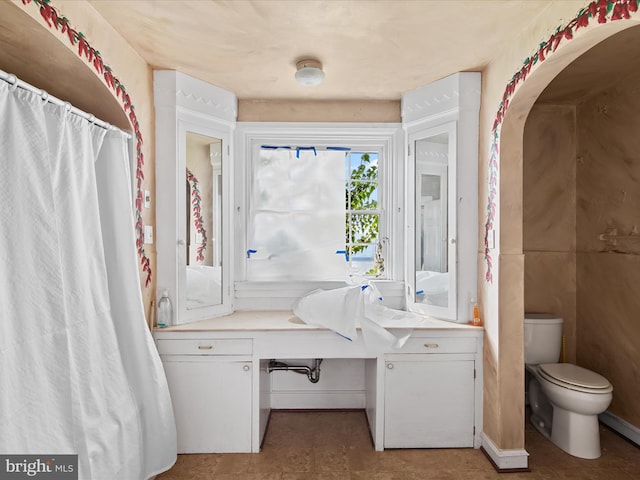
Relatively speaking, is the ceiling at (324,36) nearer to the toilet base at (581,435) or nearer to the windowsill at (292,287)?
the windowsill at (292,287)

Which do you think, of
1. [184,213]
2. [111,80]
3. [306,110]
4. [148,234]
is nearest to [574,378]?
[306,110]

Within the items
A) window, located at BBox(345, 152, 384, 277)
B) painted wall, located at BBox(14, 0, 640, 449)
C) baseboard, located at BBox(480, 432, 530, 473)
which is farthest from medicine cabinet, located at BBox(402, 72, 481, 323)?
baseboard, located at BBox(480, 432, 530, 473)

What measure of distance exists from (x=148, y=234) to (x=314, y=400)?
1.72 m

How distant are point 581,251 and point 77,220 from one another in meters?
3.33

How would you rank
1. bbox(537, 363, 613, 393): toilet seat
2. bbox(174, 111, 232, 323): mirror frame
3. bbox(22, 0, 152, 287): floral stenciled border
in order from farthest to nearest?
bbox(174, 111, 232, 323): mirror frame < bbox(537, 363, 613, 393): toilet seat < bbox(22, 0, 152, 287): floral stenciled border

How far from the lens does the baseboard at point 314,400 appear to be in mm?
2818

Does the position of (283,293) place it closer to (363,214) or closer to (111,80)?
(363,214)

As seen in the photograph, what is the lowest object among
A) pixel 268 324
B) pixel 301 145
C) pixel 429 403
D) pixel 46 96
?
pixel 429 403

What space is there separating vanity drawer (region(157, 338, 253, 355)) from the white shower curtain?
0.18 m

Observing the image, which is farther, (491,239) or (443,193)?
(443,193)

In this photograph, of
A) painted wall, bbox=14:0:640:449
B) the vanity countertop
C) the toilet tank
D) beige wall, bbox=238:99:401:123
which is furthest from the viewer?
beige wall, bbox=238:99:401:123

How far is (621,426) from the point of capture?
2.46 m

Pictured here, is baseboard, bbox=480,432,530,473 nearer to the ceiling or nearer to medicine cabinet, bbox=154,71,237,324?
medicine cabinet, bbox=154,71,237,324

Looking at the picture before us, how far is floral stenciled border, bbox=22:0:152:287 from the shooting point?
1.47 meters
